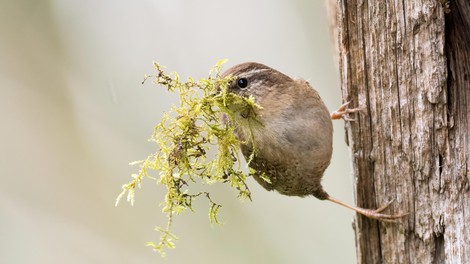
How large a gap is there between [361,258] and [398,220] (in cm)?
44

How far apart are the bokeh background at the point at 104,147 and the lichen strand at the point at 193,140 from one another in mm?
3549

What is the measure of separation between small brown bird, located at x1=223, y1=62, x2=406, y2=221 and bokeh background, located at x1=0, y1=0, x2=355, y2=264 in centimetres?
334

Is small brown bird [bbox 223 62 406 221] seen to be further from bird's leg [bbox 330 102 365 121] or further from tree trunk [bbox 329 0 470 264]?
tree trunk [bbox 329 0 470 264]

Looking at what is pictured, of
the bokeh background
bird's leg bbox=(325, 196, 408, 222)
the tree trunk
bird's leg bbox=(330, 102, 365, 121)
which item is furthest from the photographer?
the bokeh background

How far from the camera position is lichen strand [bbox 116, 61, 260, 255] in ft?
9.73

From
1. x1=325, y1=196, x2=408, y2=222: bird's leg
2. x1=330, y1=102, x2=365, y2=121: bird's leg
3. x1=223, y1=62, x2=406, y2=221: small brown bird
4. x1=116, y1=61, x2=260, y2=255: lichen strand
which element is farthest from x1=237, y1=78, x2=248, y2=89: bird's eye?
x1=325, y1=196, x2=408, y2=222: bird's leg

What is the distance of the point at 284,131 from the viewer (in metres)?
3.27

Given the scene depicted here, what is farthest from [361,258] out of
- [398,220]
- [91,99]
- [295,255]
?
[91,99]

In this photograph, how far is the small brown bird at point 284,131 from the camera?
3256 mm

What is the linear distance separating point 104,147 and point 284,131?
404cm

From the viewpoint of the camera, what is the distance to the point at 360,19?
127 inches

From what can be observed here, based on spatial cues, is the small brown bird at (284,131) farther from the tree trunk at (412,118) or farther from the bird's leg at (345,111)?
the tree trunk at (412,118)

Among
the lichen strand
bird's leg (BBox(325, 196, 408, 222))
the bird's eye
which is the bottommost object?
bird's leg (BBox(325, 196, 408, 222))

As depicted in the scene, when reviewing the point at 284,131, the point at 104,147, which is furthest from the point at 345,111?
the point at 104,147
